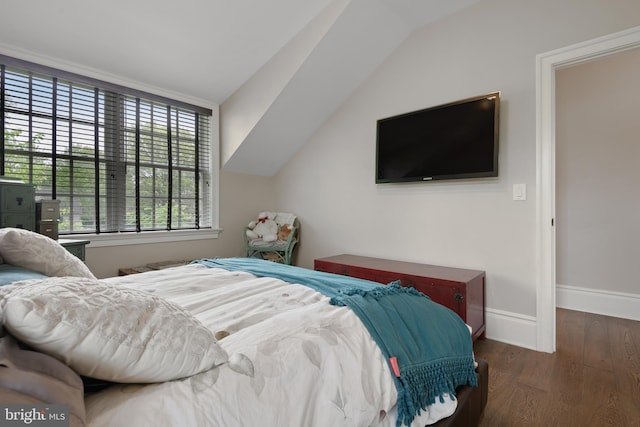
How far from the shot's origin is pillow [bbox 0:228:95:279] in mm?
1226

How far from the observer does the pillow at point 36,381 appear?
476mm

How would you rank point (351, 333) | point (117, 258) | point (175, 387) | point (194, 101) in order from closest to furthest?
point (175, 387) → point (351, 333) → point (117, 258) → point (194, 101)

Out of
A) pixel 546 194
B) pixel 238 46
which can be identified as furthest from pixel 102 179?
pixel 546 194

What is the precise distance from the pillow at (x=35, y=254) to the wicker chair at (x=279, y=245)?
239 cm

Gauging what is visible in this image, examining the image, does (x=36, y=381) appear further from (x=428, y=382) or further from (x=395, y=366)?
(x=428, y=382)

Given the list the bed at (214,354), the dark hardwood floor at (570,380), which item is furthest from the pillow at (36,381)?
the dark hardwood floor at (570,380)

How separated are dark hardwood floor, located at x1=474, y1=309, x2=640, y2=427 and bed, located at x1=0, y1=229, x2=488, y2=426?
472mm

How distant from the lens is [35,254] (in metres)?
1.26


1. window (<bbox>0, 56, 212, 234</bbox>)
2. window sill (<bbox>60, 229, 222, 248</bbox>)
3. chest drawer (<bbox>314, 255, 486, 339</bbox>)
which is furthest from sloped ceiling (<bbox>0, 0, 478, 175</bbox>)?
chest drawer (<bbox>314, 255, 486, 339</bbox>)

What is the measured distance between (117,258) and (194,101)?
1819 mm

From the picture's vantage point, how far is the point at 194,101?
11.7 feet

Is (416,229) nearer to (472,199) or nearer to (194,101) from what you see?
(472,199)

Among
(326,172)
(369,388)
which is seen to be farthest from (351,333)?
(326,172)

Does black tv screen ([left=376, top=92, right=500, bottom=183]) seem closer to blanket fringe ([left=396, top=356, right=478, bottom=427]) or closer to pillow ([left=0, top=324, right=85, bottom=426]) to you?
blanket fringe ([left=396, top=356, right=478, bottom=427])
